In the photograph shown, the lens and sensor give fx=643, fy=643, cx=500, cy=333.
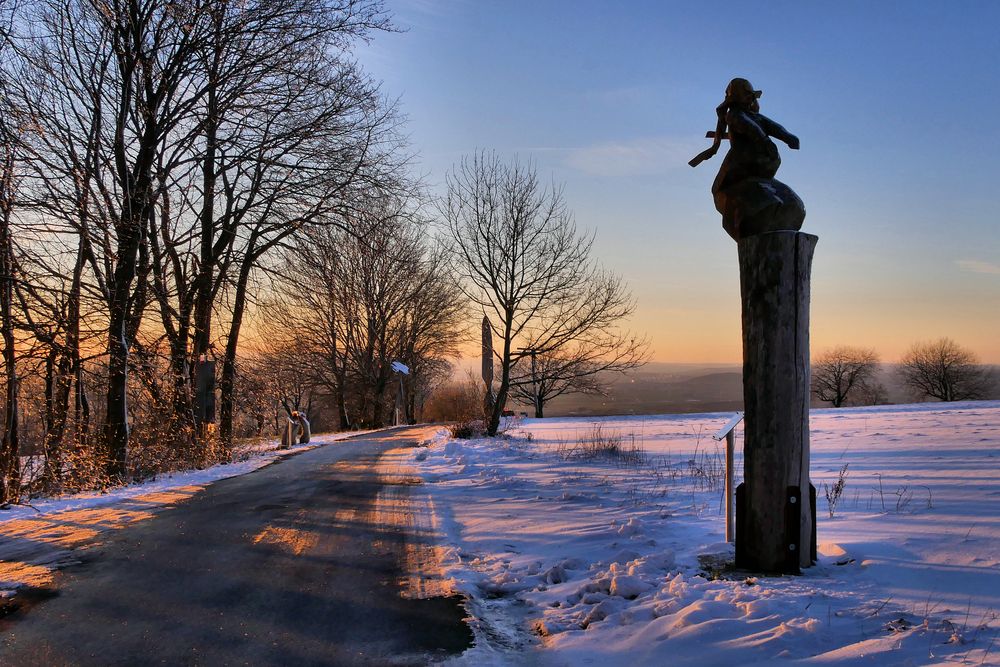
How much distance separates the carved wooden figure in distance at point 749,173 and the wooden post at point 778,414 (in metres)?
0.16

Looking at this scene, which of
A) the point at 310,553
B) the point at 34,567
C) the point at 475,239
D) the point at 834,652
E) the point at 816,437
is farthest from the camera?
the point at 475,239

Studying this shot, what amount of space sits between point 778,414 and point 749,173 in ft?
6.19

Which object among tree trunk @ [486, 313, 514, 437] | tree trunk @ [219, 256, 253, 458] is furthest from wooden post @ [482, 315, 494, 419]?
tree trunk @ [219, 256, 253, 458]

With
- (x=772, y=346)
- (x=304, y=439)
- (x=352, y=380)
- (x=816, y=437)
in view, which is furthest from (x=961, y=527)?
(x=352, y=380)

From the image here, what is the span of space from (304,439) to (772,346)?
18852mm

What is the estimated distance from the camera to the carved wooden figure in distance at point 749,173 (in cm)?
476

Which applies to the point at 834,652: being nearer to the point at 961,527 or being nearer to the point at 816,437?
the point at 961,527

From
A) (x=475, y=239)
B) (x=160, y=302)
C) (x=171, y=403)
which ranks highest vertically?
(x=475, y=239)

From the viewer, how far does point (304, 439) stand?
2119cm

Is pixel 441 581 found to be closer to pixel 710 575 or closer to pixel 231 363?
pixel 710 575

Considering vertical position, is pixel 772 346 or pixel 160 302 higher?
pixel 160 302

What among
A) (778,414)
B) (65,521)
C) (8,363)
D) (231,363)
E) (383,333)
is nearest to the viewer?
(778,414)

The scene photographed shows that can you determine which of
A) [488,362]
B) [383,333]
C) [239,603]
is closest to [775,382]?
[239,603]

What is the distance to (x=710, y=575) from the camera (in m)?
4.56
